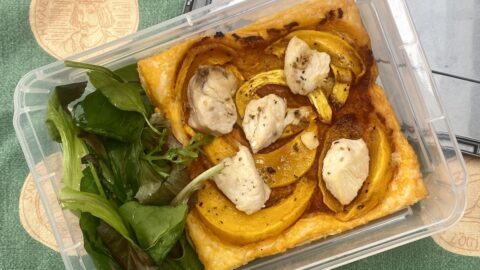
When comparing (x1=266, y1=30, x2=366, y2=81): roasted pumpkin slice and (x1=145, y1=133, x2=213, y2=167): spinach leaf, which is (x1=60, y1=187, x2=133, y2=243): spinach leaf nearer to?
→ (x1=145, y1=133, x2=213, y2=167): spinach leaf

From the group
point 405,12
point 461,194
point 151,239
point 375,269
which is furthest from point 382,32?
point 151,239

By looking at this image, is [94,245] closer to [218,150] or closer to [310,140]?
[218,150]

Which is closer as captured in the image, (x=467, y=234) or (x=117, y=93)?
(x=117, y=93)

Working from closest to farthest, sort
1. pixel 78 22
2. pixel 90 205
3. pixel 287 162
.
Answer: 1. pixel 90 205
2. pixel 287 162
3. pixel 78 22

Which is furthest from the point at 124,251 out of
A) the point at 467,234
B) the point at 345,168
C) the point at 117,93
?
the point at 467,234

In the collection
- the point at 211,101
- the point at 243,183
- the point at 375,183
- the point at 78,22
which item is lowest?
the point at 375,183

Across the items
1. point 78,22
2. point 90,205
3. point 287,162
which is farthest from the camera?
point 78,22

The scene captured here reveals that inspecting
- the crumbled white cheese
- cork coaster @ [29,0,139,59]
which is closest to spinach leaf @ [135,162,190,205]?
the crumbled white cheese
